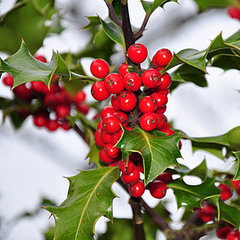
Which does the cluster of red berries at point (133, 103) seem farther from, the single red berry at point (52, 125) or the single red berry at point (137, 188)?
the single red berry at point (52, 125)

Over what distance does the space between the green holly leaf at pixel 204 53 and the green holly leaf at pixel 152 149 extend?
5.3 inches

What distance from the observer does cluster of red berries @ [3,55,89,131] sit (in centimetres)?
107

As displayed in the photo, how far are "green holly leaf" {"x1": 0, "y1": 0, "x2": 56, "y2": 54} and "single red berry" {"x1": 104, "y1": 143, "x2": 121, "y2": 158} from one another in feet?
1.54

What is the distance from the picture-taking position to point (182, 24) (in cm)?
204

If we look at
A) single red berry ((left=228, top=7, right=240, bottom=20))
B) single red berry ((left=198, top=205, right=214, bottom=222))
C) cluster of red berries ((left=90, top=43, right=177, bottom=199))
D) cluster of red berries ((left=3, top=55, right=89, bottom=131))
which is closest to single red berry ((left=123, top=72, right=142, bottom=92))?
cluster of red berries ((left=90, top=43, right=177, bottom=199))

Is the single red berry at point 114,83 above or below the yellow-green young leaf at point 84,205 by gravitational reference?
above

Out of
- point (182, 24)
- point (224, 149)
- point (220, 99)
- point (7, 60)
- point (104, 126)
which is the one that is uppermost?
point (7, 60)

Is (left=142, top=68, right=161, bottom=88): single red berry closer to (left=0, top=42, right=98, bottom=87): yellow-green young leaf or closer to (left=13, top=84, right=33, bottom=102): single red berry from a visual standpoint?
(left=0, top=42, right=98, bottom=87): yellow-green young leaf

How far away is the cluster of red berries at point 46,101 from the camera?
1.07 metres

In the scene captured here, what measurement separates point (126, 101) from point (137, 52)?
9 cm

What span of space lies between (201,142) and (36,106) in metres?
0.58

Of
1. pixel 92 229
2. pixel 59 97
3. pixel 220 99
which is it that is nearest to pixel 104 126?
pixel 92 229

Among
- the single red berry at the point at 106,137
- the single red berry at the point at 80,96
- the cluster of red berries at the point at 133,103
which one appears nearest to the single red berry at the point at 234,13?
the single red berry at the point at 80,96

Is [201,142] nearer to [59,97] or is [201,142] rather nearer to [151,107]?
[151,107]
